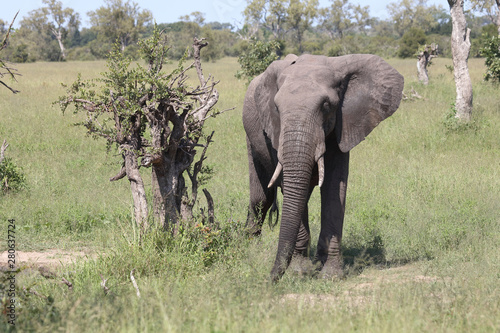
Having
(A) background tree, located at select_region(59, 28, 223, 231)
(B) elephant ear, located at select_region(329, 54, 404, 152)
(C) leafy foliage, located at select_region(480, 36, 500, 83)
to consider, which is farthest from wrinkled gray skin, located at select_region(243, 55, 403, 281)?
(C) leafy foliage, located at select_region(480, 36, 500, 83)

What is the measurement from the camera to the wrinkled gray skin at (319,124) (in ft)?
18.4

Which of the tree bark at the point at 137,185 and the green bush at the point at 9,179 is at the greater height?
the tree bark at the point at 137,185

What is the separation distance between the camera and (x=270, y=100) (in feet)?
21.3

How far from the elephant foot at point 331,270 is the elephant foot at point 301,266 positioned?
11 centimetres

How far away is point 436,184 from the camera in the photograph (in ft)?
34.0

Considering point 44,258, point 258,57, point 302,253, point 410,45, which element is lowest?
point 44,258

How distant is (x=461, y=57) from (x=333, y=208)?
32.6ft

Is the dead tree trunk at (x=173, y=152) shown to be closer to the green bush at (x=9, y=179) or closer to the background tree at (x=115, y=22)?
the green bush at (x=9, y=179)

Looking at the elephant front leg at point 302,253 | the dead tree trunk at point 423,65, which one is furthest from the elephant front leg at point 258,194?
the dead tree trunk at point 423,65

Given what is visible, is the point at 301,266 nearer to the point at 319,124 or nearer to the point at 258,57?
the point at 319,124

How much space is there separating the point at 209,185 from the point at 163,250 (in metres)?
5.02

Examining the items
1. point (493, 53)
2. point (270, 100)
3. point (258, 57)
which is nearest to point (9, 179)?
point (270, 100)

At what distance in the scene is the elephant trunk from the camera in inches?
219

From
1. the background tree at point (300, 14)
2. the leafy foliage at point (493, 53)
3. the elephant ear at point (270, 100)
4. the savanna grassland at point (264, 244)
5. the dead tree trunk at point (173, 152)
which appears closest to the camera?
the savanna grassland at point (264, 244)
